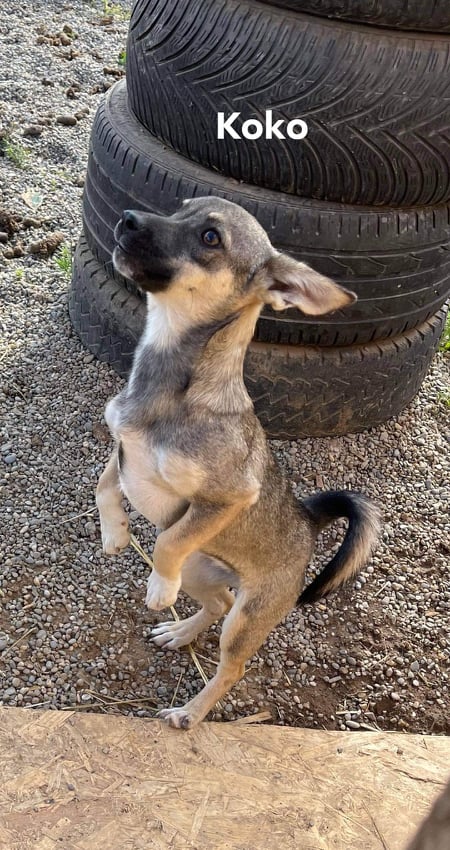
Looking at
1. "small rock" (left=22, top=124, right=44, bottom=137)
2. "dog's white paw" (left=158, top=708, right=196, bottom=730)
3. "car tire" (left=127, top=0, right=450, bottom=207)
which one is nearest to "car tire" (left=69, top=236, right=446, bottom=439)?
"car tire" (left=127, top=0, right=450, bottom=207)

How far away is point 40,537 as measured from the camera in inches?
145

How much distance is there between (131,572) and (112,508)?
731 millimetres

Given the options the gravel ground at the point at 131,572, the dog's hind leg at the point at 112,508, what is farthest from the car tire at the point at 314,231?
the dog's hind leg at the point at 112,508

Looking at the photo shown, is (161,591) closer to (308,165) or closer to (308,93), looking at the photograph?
(308,165)

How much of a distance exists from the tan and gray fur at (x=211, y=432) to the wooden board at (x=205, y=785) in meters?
0.23

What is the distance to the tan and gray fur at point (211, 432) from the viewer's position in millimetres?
2600

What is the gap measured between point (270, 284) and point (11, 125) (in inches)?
180

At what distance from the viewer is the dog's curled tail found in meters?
2.96

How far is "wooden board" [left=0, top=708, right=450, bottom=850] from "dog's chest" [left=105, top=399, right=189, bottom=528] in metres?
0.78

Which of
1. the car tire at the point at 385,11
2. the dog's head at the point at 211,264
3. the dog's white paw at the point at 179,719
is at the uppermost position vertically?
the car tire at the point at 385,11

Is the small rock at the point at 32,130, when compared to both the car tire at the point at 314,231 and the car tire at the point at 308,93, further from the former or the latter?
the car tire at the point at 308,93

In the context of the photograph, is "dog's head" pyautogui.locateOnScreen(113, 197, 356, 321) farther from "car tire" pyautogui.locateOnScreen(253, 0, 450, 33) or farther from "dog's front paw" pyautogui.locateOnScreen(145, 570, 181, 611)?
"car tire" pyautogui.locateOnScreen(253, 0, 450, 33)

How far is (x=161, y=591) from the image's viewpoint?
2.87 metres

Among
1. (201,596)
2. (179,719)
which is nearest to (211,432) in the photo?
(201,596)
